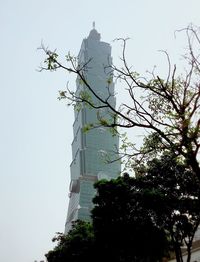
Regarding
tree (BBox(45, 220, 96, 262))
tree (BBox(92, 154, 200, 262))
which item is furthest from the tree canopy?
tree (BBox(45, 220, 96, 262))

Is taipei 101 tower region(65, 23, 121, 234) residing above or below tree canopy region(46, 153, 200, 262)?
above

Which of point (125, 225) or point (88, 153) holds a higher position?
point (88, 153)

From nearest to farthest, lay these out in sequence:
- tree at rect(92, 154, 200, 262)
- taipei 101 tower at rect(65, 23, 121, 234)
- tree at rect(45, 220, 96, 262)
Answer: tree at rect(92, 154, 200, 262) < tree at rect(45, 220, 96, 262) < taipei 101 tower at rect(65, 23, 121, 234)

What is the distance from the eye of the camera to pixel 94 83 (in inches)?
7239

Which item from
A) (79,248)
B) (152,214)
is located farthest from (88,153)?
(152,214)

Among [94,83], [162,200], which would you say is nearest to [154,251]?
[162,200]

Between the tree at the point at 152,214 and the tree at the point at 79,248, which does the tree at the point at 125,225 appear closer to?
the tree at the point at 152,214

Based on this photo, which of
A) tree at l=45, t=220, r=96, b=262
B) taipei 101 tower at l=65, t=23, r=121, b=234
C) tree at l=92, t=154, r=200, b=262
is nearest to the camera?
tree at l=92, t=154, r=200, b=262

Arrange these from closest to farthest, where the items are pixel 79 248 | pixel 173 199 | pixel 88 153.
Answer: pixel 173 199 → pixel 79 248 → pixel 88 153

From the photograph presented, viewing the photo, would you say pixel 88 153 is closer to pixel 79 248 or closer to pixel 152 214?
pixel 79 248

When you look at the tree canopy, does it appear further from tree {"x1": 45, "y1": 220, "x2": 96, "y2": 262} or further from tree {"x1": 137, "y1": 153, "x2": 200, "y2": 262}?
tree {"x1": 45, "y1": 220, "x2": 96, "y2": 262}

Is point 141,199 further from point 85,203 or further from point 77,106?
point 85,203

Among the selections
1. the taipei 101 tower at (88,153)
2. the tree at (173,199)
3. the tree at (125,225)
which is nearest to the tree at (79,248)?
the tree at (125,225)

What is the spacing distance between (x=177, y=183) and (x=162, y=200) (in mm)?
1715
